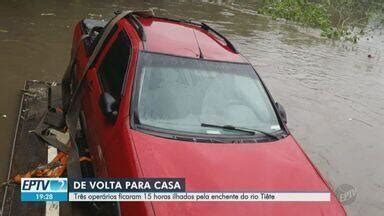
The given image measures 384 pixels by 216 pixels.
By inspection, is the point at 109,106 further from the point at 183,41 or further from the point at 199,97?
the point at 183,41

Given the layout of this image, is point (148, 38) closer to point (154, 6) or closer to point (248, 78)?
point (248, 78)

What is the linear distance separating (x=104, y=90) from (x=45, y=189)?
1.16 meters

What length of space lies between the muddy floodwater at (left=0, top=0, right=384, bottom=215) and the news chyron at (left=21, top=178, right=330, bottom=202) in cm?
195

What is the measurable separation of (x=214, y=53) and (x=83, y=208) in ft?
6.75

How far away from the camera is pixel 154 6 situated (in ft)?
53.3

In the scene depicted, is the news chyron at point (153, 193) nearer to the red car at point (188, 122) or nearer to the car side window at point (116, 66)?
the red car at point (188, 122)

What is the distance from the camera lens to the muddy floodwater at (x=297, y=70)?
6866mm

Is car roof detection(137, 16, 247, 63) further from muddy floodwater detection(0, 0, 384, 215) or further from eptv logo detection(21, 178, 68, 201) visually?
muddy floodwater detection(0, 0, 384, 215)

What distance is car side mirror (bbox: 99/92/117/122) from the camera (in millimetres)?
3877

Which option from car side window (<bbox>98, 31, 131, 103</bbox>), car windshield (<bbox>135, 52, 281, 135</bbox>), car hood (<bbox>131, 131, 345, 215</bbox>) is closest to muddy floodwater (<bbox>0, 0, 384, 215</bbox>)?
car side window (<bbox>98, 31, 131, 103</bbox>)

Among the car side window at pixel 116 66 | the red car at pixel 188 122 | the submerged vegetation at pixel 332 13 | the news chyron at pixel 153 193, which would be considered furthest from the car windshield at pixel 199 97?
the submerged vegetation at pixel 332 13

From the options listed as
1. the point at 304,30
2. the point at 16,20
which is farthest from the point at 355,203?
the point at 304,30

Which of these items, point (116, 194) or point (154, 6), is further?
point (154, 6)

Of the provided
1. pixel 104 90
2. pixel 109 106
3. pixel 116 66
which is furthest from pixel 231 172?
pixel 116 66
